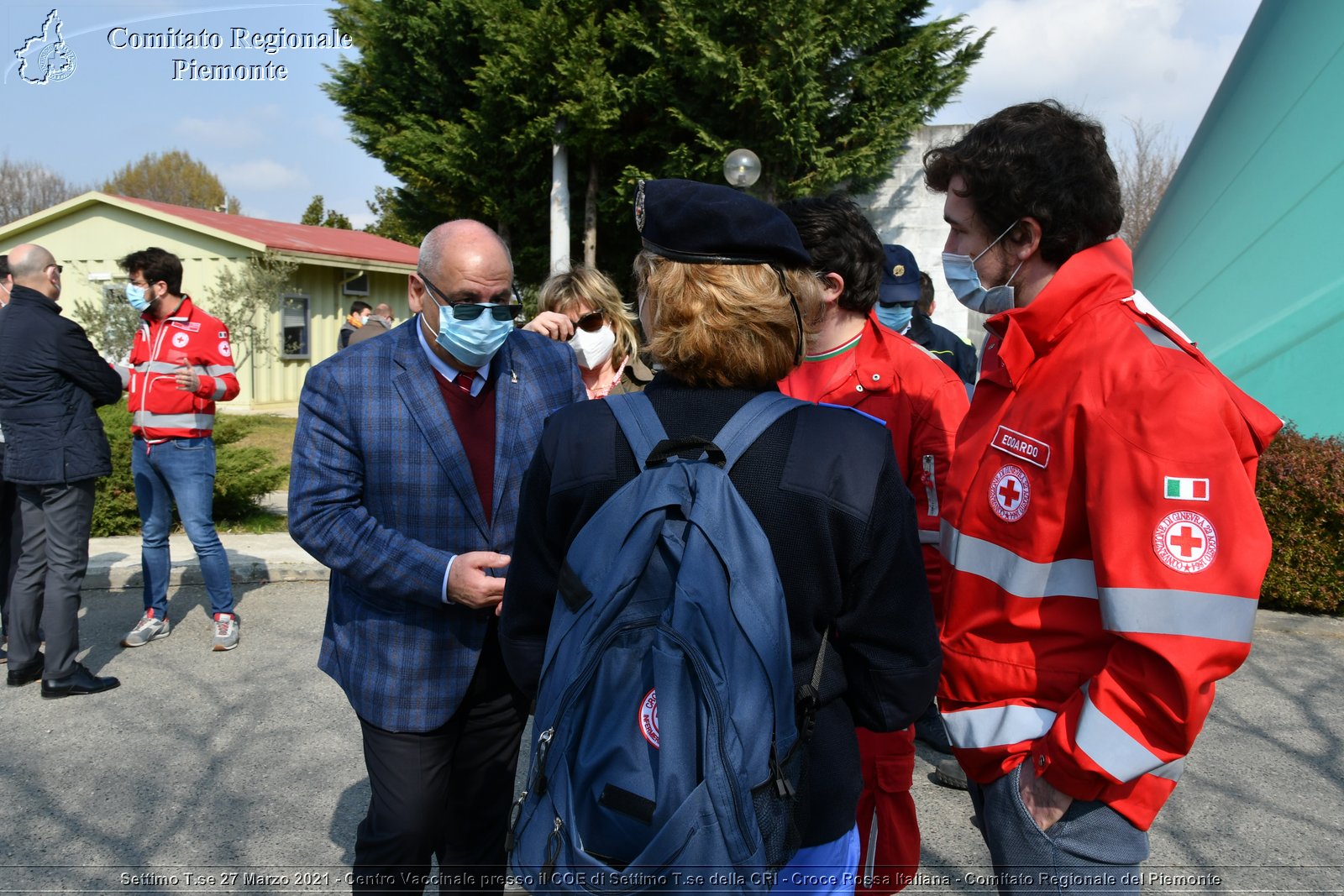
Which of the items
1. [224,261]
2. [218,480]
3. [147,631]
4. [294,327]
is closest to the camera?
[147,631]

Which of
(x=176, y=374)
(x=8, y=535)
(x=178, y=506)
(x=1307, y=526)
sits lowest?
(x=8, y=535)

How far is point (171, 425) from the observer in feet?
18.6

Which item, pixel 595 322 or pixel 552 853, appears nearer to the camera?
pixel 552 853

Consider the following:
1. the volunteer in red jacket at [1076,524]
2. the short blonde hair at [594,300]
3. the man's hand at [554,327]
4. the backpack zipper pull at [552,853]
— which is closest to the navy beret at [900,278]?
the short blonde hair at [594,300]

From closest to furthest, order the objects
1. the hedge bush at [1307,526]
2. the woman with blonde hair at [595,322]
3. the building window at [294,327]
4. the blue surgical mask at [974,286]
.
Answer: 1. the blue surgical mask at [974,286]
2. the woman with blonde hair at [595,322]
3. the hedge bush at [1307,526]
4. the building window at [294,327]

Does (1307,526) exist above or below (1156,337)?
below

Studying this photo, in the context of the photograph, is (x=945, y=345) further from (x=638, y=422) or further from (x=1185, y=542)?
(x=638, y=422)

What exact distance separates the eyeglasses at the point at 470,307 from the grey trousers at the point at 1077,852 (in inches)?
70.7

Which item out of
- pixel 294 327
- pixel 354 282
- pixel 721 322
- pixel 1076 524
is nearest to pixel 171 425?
pixel 721 322

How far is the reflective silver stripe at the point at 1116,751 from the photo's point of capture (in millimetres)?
1626

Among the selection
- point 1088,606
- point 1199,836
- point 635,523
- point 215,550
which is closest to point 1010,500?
point 1088,606

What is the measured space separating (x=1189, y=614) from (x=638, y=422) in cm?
101

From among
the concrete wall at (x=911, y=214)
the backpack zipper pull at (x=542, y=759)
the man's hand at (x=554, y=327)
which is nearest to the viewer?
the backpack zipper pull at (x=542, y=759)

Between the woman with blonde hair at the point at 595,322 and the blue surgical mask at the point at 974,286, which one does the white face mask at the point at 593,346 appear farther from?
the blue surgical mask at the point at 974,286
